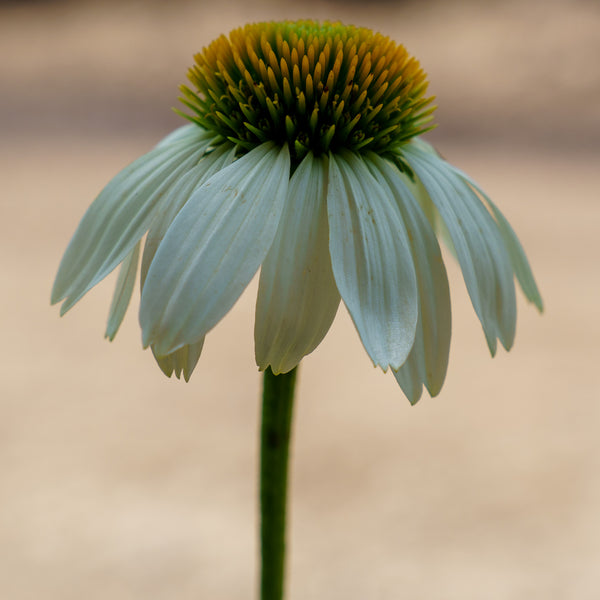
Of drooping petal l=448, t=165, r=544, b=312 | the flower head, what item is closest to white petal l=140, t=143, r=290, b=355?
the flower head

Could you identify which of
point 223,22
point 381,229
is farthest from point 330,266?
point 223,22

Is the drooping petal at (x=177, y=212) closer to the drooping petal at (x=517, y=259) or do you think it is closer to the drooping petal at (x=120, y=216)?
the drooping petal at (x=120, y=216)

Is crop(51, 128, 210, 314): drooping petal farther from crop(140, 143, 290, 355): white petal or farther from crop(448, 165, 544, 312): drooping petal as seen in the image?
crop(448, 165, 544, 312): drooping petal

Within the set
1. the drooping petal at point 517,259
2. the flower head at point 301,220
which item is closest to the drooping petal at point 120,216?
the flower head at point 301,220

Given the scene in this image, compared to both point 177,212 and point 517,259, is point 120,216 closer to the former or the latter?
point 177,212

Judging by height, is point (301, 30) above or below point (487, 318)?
above

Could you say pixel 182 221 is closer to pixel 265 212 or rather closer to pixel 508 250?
pixel 265 212
